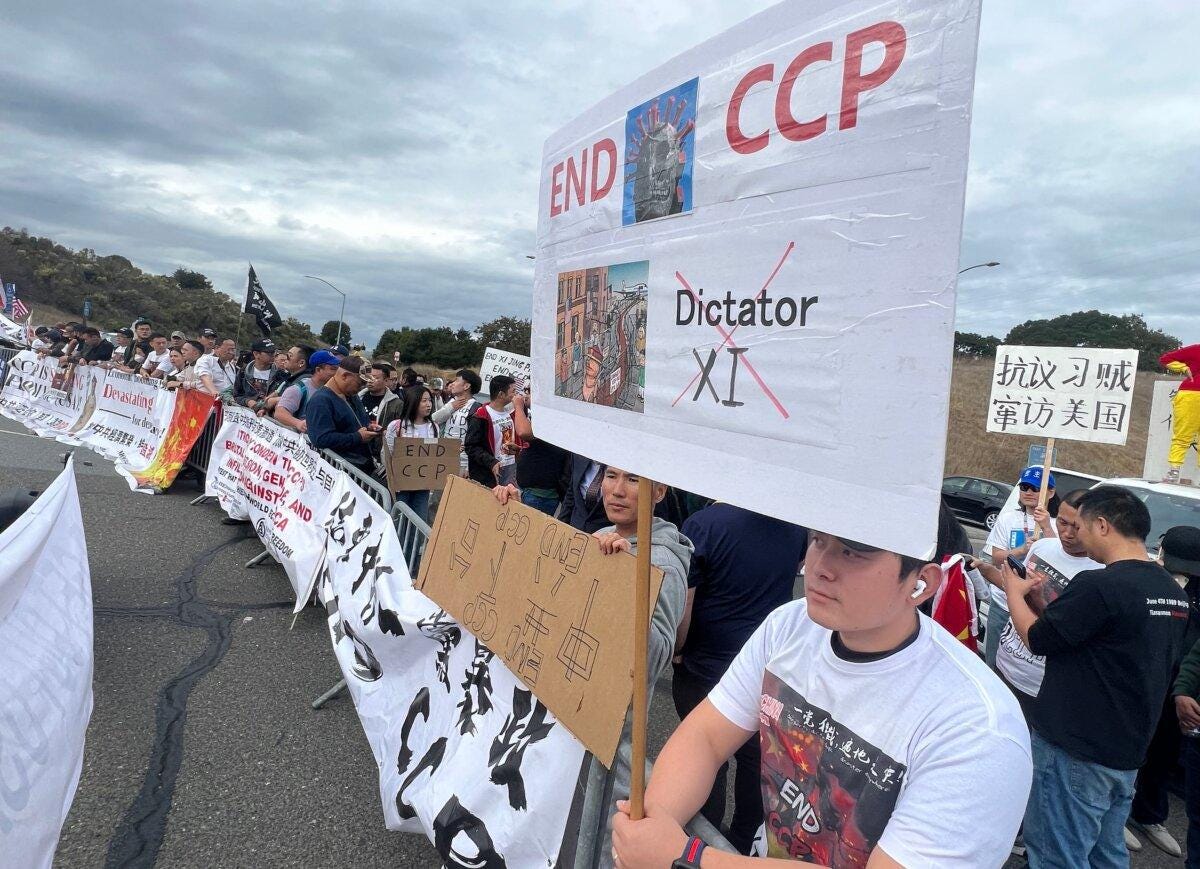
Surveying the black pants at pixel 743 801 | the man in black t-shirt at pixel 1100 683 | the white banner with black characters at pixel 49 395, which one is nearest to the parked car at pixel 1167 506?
the man in black t-shirt at pixel 1100 683

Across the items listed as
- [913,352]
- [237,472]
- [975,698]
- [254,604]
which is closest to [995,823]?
[975,698]

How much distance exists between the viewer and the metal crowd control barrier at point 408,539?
3.83 metres

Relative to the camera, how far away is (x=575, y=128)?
1716 mm

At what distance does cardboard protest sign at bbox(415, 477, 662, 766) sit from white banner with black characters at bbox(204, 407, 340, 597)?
1.03 m

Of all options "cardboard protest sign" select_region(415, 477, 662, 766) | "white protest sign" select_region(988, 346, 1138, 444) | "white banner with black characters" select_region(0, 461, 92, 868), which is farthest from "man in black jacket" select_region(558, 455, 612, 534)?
"white protest sign" select_region(988, 346, 1138, 444)

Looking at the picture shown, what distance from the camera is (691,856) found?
1321mm

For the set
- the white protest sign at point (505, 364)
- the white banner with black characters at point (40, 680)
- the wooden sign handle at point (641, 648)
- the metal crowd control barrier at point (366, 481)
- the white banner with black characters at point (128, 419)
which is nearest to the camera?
the wooden sign handle at point (641, 648)

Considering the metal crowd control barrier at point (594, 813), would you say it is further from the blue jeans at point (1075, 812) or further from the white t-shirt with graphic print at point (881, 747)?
the blue jeans at point (1075, 812)

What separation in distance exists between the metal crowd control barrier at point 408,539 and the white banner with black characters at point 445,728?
0.16 meters

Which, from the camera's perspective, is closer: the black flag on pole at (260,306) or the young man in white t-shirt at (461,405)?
the young man in white t-shirt at (461,405)

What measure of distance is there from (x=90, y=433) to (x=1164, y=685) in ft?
44.5

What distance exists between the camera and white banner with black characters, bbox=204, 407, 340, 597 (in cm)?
491

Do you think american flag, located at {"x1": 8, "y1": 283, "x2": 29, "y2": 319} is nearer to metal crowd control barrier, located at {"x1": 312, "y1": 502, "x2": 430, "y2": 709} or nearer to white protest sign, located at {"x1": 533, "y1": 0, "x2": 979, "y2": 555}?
metal crowd control barrier, located at {"x1": 312, "y1": 502, "x2": 430, "y2": 709}

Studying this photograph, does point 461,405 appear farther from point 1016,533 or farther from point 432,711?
point 432,711
